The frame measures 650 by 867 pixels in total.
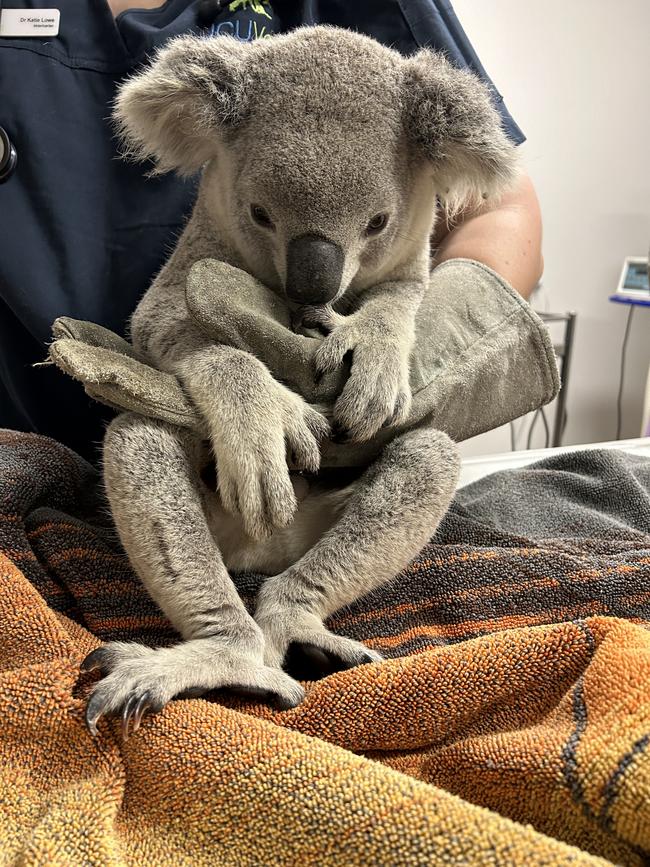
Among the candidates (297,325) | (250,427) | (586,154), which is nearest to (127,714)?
(250,427)

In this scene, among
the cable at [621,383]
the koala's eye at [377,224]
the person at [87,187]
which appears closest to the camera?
the koala's eye at [377,224]

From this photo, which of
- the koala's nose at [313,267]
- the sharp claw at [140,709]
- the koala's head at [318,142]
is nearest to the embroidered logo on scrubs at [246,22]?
the koala's head at [318,142]

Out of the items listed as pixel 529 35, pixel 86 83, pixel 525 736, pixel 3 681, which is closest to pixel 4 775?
pixel 3 681

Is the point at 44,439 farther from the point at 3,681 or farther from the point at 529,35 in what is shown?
the point at 529,35

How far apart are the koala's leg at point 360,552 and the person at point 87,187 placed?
2.23ft

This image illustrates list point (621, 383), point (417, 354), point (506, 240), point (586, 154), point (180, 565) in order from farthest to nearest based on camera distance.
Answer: point (621, 383) < point (586, 154) < point (506, 240) < point (417, 354) < point (180, 565)

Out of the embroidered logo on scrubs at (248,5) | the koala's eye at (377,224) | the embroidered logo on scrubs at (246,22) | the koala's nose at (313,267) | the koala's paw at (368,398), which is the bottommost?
the koala's paw at (368,398)

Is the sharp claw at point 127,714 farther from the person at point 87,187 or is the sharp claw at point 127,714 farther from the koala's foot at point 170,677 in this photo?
the person at point 87,187

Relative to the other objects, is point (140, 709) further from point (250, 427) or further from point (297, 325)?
point (297, 325)

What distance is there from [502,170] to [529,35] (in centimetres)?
292

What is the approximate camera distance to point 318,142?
86 centimetres

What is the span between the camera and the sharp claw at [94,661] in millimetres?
647

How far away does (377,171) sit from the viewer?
904mm

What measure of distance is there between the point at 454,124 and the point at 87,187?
80 cm
